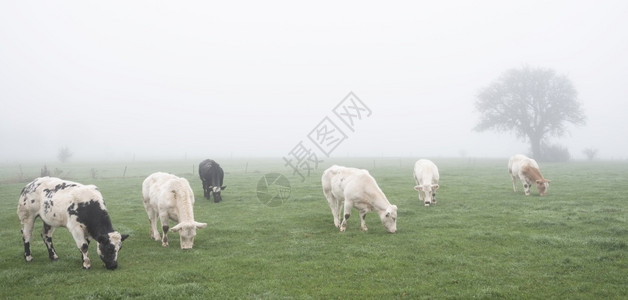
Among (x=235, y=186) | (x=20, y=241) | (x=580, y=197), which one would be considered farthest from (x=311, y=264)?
(x=235, y=186)

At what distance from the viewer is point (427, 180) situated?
1803cm

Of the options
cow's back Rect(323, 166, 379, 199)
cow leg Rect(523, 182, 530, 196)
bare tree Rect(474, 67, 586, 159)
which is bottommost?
cow leg Rect(523, 182, 530, 196)

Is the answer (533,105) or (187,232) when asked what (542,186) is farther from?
(533,105)

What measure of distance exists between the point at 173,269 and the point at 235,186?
1835 centimetres

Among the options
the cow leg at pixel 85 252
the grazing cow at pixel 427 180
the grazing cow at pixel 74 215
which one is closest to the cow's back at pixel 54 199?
the grazing cow at pixel 74 215

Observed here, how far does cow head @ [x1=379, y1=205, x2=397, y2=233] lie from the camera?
39.5ft

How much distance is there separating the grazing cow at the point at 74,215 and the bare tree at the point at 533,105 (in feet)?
205

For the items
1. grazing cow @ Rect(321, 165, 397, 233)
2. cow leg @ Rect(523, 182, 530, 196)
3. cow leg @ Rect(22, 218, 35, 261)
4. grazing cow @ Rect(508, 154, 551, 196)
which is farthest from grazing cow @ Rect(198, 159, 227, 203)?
grazing cow @ Rect(508, 154, 551, 196)

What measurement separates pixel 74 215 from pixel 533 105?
65.8 meters

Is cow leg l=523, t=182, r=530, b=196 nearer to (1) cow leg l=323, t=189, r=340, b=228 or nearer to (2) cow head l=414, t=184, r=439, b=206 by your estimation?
(2) cow head l=414, t=184, r=439, b=206

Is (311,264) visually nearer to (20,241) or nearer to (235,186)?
(20,241)

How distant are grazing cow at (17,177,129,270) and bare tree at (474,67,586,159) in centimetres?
6256

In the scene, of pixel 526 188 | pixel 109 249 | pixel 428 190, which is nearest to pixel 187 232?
pixel 109 249

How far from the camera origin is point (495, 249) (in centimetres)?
992
